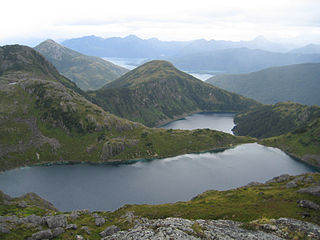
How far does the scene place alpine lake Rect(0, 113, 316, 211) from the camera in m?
138

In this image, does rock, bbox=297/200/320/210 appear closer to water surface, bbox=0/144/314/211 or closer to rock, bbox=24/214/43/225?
water surface, bbox=0/144/314/211

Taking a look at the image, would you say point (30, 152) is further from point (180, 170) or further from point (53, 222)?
point (53, 222)

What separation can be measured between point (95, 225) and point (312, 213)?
65897 mm

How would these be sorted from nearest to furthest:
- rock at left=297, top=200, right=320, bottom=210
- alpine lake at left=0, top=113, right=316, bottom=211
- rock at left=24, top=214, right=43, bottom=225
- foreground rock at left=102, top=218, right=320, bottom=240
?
foreground rock at left=102, top=218, right=320, bottom=240
rock at left=24, top=214, right=43, bottom=225
rock at left=297, top=200, right=320, bottom=210
alpine lake at left=0, top=113, right=316, bottom=211

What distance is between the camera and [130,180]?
16300 centimetres

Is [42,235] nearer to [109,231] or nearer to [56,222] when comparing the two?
[56,222]

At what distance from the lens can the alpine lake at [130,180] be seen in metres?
138

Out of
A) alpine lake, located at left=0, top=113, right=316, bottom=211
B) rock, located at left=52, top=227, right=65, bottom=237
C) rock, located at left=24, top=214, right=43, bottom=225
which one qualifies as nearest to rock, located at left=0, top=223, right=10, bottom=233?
rock, located at left=24, top=214, right=43, bottom=225

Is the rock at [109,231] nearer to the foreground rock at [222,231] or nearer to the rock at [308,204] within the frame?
the foreground rock at [222,231]

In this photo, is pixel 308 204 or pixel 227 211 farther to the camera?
pixel 227 211

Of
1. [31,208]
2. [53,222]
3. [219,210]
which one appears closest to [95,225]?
[53,222]

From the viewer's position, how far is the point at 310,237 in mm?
52688

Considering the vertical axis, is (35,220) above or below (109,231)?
below

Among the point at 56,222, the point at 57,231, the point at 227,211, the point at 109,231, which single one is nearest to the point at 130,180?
the point at 227,211
